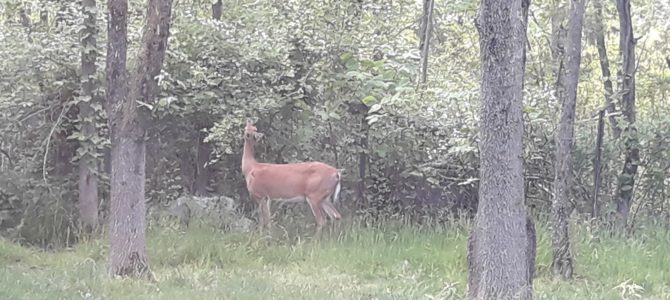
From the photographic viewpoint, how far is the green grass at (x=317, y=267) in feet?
23.1

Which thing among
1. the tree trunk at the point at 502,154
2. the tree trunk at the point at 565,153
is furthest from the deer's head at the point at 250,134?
the tree trunk at the point at 502,154

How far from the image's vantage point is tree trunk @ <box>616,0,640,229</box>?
412 inches

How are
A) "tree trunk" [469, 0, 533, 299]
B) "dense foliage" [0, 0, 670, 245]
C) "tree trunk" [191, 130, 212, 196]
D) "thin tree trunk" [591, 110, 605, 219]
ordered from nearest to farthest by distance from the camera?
"tree trunk" [469, 0, 533, 299]
"dense foliage" [0, 0, 670, 245]
"thin tree trunk" [591, 110, 605, 219]
"tree trunk" [191, 130, 212, 196]

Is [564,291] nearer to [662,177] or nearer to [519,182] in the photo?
[519,182]

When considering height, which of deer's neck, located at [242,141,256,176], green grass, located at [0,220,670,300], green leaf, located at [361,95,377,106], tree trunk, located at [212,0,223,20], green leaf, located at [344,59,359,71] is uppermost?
tree trunk, located at [212,0,223,20]

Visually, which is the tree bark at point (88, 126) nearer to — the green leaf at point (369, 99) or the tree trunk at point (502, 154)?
the green leaf at point (369, 99)

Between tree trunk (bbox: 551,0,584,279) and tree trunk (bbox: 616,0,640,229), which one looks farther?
tree trunk (bbox: 616,0,640,229)

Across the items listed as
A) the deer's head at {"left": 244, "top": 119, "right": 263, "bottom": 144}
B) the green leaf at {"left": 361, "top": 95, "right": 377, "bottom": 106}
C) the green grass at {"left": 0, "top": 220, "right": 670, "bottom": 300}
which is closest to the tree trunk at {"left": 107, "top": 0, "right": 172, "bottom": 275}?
the green grass at {"left": 0, "top": 220, "right": 670, "bottom": 300}

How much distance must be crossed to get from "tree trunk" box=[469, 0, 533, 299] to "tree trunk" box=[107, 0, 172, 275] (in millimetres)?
2646

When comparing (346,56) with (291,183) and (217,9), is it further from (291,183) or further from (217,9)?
(217,9)

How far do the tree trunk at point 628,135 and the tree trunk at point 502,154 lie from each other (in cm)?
448

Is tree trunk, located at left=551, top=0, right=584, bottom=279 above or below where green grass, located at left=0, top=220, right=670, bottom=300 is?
above

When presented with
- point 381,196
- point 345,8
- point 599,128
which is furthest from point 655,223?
point 345,8

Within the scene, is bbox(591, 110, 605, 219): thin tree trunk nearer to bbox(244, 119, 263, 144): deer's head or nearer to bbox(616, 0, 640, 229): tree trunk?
bbox(616, 0, 640, 229): tree trunk
